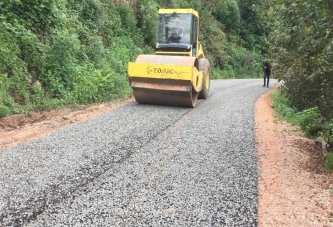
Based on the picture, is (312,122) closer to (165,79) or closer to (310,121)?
(310,121)

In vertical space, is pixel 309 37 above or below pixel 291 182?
above

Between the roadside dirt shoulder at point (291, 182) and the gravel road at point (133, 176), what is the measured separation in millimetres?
169

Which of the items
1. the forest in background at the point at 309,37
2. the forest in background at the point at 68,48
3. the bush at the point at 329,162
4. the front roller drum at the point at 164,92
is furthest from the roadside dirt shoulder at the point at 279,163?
the front roller drum at the point at 164,92

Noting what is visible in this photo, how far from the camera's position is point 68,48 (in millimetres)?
10539

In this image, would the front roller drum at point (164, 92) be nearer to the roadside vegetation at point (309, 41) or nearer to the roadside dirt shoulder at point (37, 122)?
the roadside dirt shoulder at point (37, 122)

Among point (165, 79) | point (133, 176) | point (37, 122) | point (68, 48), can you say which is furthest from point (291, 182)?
point (68, 48)

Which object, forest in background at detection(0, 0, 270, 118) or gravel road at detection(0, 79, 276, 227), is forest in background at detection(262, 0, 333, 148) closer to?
forest in background at detection(0, 0, 270, 118)

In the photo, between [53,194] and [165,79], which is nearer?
[53,194]

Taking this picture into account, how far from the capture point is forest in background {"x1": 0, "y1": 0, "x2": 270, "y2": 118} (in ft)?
29.8

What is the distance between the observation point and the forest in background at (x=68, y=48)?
9.08 meters

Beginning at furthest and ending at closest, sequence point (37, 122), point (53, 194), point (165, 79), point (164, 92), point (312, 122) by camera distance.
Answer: point (164, 92) < point (165, 79) < point (312, 122) < point (37, 122) < point (53, 194)

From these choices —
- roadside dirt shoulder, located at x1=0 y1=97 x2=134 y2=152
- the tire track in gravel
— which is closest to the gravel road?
the tire track in gravel

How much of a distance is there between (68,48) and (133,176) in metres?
6.94

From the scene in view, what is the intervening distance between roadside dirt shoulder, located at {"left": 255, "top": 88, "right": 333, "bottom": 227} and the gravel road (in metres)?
0.17
